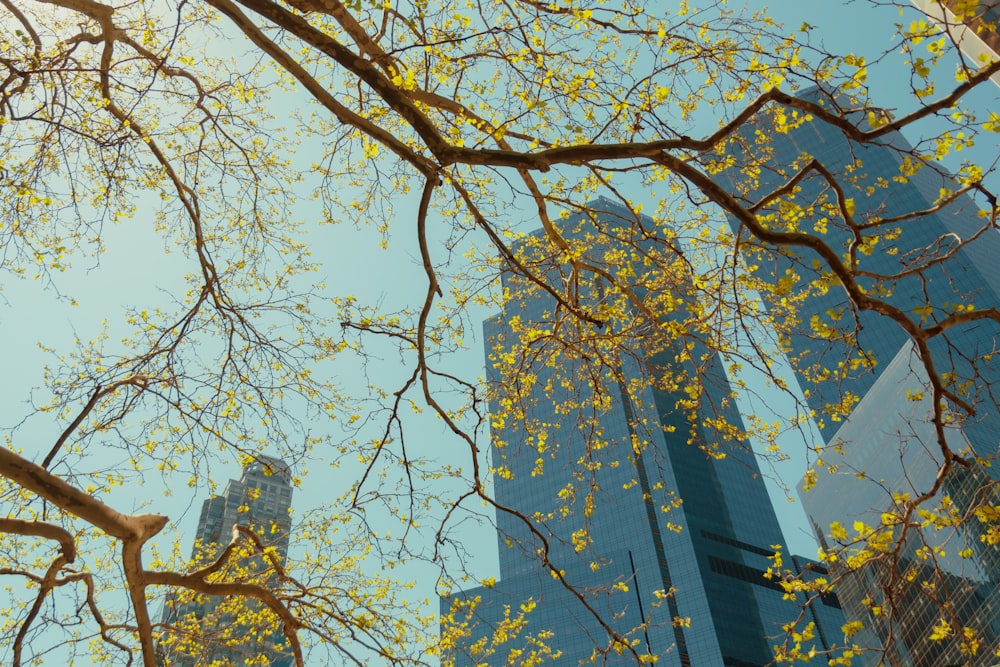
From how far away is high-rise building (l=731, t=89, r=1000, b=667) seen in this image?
179 inches

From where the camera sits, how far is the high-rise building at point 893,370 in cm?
455

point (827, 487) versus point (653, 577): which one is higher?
point (827, 487)

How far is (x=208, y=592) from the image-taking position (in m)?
5.11

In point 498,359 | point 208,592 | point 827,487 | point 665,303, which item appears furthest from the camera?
point 827,487

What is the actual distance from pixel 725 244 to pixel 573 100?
1.76m

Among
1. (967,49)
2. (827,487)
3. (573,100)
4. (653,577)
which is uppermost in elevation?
(827,487)

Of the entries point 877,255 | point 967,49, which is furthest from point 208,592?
point 877,255

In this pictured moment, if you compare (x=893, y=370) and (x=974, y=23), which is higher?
(x=893, y=370)

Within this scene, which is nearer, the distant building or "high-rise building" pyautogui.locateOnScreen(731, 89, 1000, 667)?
the distant building

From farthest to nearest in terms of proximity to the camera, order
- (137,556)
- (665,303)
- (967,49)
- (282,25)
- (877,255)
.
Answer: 1. (877,255)
2. (967,49)
3. (665,303)
4. (137,556)
5. (282,25)

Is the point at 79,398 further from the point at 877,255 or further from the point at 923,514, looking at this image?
the point at 877,255

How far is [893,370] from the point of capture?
180ft

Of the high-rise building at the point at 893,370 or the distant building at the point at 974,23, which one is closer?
the distant building at the point at 974,23

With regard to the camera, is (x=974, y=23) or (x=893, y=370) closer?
(x=974, y=23)
